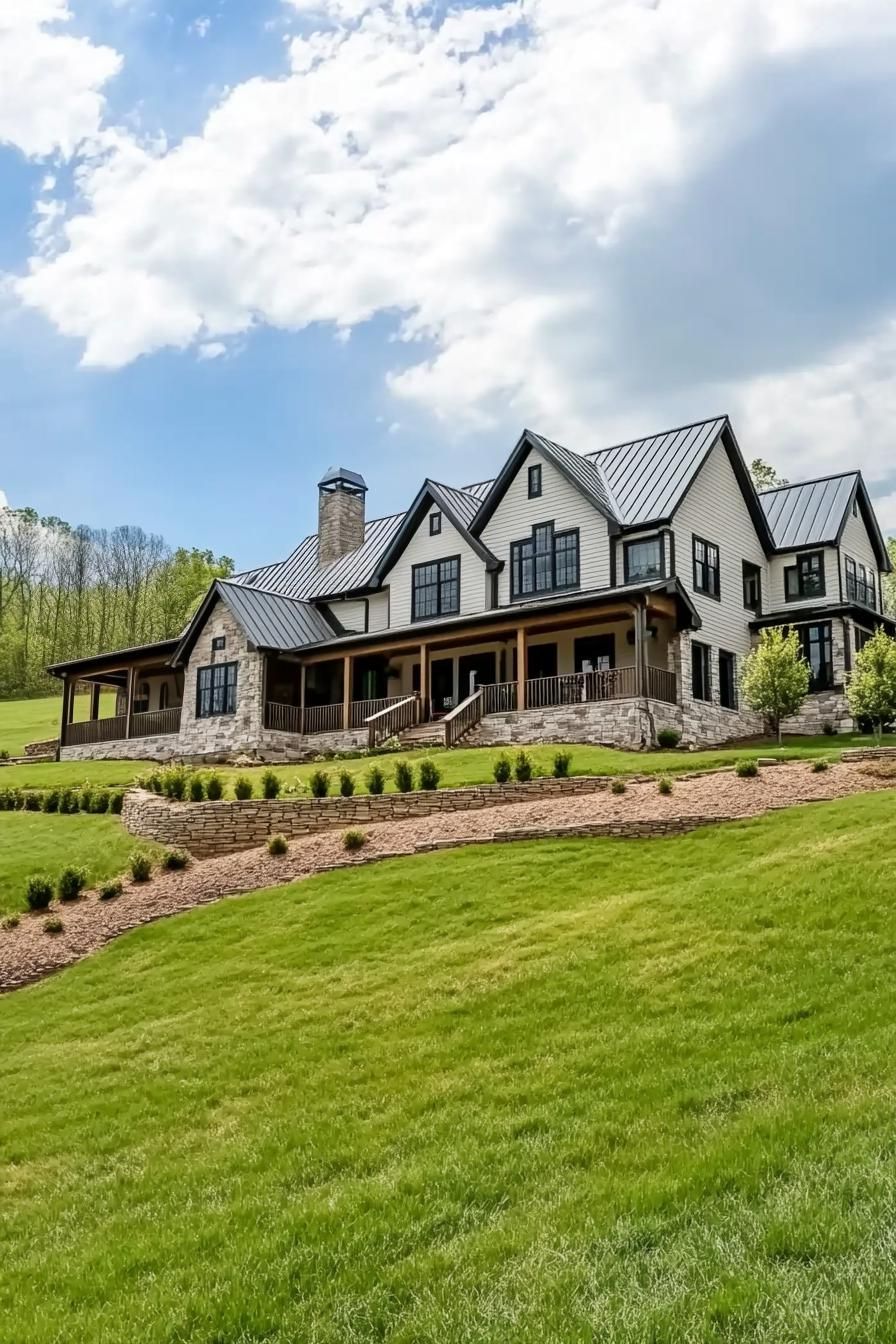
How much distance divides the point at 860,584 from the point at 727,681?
6.25 m

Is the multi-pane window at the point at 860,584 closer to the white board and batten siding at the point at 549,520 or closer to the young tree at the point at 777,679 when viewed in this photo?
the white board and batten siding at the point at 549,520

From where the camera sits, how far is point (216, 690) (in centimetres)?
3581

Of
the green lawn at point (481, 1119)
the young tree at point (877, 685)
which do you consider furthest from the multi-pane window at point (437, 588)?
the green lawn at point (481, 1119)

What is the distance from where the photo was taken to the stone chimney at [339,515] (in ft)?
136

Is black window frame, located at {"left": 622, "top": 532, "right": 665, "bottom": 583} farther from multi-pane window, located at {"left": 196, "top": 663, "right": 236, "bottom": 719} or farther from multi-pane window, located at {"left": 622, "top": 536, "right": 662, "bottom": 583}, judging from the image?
multi-pane window, located at {"left": 196, "top": 663, "right": 236, "bottom": 719}

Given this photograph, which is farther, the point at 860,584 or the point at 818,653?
the point at 860,584

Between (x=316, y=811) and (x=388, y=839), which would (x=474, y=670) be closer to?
(x=316, y=811)

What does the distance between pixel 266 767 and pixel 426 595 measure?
782 cm

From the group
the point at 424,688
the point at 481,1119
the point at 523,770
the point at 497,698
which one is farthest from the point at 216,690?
the point at 481,1119

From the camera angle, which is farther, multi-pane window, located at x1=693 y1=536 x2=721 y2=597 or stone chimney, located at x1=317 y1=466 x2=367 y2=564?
stone chimney, located at x1=317 y1=466 x2=367 y2=564

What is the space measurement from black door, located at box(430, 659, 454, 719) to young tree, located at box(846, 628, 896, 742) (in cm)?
1238

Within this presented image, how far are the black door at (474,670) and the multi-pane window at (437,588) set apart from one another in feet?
4.79

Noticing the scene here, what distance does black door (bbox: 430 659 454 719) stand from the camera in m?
35.1

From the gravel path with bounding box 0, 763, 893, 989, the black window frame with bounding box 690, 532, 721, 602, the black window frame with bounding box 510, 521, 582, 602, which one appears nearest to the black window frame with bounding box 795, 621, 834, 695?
the black window frame with bounding box 690, 532, 721, 602
